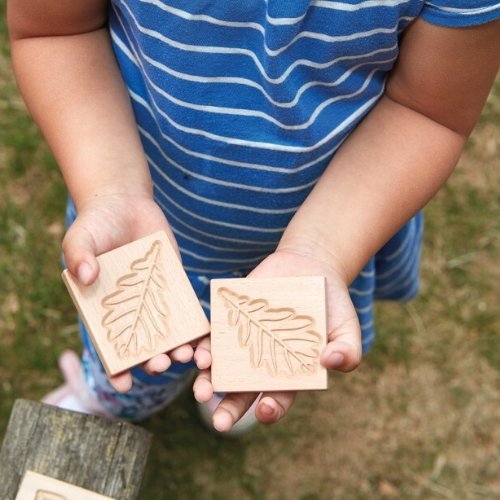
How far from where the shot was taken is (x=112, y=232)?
1040mm

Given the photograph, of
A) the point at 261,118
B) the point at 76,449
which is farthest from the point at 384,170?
the point at 76,449

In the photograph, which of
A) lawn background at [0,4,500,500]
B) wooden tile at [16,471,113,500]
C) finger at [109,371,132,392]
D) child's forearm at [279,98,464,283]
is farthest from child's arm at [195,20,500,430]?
lawn background at [0,4,500,500]

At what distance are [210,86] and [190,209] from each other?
0.82 feet

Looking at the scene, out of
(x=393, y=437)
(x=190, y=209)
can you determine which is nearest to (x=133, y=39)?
(x=190, y=209)

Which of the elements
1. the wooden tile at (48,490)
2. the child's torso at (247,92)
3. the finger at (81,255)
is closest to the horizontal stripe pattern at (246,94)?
the child's torso at (247,92)

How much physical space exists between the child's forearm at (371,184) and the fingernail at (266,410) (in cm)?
24

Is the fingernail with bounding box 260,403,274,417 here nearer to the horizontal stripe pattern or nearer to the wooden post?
the wooden post

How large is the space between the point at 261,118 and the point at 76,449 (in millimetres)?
539

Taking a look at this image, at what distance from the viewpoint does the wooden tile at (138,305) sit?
3.36ft

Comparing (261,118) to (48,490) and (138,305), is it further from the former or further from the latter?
(48,490)

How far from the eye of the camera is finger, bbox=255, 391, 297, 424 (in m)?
0.94

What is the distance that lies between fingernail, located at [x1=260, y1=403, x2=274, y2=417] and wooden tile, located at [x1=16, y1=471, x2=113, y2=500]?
0.81 feet

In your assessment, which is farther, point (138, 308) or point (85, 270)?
point (138, 308)

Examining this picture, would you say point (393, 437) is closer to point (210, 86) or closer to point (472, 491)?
point (472, 491)
